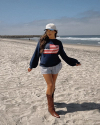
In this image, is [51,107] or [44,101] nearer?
[51,107]

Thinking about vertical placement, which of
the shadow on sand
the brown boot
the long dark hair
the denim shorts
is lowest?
the shadow on sand

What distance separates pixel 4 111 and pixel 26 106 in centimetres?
50

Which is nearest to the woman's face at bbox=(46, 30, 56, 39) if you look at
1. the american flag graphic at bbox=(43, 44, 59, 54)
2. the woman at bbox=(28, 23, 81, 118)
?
the woman at bbox=(28, 23, 81, 118)

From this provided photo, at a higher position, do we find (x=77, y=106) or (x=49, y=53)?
(x=49, y=53)

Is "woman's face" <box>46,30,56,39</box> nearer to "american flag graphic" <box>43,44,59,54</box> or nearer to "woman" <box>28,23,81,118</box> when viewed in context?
"woman" <box>28,23,81,118</box>

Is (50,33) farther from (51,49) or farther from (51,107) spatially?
(51,107)

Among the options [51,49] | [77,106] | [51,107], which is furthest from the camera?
[77,106]

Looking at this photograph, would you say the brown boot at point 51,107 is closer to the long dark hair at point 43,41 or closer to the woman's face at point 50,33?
the long dark hair at point 43,41

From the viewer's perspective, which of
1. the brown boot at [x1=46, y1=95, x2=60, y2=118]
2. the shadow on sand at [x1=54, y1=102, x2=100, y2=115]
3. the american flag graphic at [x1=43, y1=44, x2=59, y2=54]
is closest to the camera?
the american flag graphic at [x1=43, y1=44, x2=59, y2=54]

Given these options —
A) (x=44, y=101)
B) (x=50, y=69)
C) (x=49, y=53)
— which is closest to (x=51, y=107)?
(x=44, y=101)

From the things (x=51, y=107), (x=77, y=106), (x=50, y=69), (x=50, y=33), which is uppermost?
(x=50, y=33)

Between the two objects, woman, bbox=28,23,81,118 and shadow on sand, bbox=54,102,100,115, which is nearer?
woman, bbox=28,23,81,118

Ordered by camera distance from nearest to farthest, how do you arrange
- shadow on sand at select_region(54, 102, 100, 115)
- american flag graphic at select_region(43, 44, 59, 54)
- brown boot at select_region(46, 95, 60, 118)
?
1. american flag graphic at select_region(43, 44, 59, 54)
2. brown boot at select_region(46, 95, 60, 118)
3. shadow on sand at select_region(54, 102, 100, 115)

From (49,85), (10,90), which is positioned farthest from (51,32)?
(10,90)
